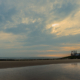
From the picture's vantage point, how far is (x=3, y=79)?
35.2 feet

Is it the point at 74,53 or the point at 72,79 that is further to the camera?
the point at 74,53

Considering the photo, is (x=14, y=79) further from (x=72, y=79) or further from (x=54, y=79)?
(x=72, y=79)

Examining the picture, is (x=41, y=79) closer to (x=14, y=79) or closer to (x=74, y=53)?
(x=14, y=79)

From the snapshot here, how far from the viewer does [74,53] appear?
101812 millimetres

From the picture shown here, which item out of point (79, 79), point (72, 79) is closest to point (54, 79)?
point (72, 79)

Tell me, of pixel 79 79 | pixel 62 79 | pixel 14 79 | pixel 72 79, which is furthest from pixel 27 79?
pixel 79 79

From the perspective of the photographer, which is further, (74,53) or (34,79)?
(74,53)

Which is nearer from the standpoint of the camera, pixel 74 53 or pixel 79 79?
pixel 79 79

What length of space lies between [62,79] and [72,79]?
123 centimetres

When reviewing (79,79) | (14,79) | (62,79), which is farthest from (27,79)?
(79,79)

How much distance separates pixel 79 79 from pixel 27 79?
6.47 metres

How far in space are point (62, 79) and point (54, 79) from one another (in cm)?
100

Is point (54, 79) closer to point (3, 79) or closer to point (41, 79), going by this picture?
point (41, 79)

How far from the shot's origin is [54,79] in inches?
422
